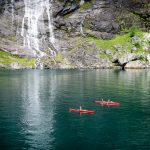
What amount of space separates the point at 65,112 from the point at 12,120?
14939mm

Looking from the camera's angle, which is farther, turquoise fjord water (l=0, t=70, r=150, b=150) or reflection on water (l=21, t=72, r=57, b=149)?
reflection on water (l=21, t=72, r=57, b=149)

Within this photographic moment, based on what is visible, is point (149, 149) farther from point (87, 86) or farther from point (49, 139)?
point (87, 86)

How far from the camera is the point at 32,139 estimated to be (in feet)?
217

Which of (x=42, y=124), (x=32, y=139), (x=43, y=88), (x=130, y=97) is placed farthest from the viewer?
(x=43, y=88)

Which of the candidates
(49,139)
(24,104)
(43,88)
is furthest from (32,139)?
(43,88)

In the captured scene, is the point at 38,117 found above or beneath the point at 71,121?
above

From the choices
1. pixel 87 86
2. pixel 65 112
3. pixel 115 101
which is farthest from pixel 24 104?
pixel 87 86

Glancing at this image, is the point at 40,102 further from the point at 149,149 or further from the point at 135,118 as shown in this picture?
the point at 149,149

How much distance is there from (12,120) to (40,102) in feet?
88.0

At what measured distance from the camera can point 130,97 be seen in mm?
116812

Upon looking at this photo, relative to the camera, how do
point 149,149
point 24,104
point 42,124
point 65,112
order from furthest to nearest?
point 24,104
point 65,112
point 42,124
point 149,149

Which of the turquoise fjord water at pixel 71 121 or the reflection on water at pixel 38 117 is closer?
the turquoise fjord water at pixel 71 121

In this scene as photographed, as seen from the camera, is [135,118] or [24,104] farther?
[24,104]

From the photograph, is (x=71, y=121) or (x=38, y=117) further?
(x=38, y=117)
